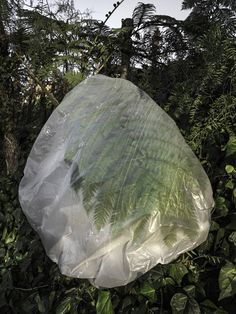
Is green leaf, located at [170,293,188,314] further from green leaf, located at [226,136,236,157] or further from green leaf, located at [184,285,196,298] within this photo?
green leaf, located at [226,136,236,157]

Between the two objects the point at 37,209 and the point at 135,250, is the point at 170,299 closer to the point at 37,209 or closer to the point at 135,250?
the point at 135,250

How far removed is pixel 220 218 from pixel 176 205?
37cm

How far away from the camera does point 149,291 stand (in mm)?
1446

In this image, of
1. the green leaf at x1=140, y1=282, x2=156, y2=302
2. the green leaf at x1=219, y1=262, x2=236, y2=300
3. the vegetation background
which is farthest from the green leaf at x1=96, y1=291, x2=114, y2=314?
the green leaf at x1=219, y1=262, x2=236, y2=300

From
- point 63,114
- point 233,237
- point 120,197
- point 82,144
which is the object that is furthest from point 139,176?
point 63,114

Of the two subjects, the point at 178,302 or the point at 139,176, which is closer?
the point at 139,176

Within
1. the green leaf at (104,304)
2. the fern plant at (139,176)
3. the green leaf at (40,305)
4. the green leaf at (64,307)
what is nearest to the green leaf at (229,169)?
the fern plant at (139,176)

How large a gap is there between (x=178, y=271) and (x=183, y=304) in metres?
0.13

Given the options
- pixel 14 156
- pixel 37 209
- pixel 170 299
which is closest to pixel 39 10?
pixel 14 156

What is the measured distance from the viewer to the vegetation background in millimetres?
1451

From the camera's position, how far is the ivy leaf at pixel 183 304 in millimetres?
1326

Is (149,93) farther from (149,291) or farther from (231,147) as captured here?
(149,291)

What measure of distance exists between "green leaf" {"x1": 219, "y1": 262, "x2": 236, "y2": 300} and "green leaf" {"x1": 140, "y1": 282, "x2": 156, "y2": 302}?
27cm

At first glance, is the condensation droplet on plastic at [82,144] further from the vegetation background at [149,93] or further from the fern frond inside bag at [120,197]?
the vegetation background at [149,93]
